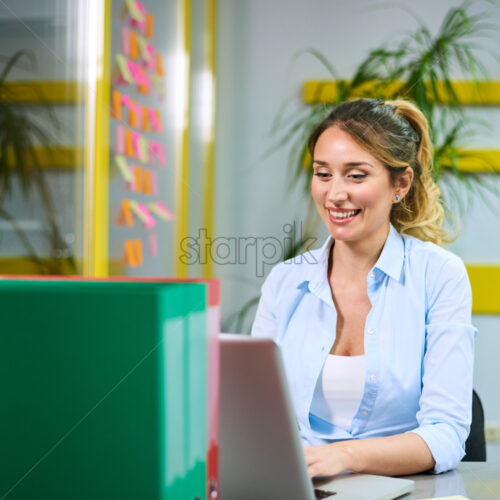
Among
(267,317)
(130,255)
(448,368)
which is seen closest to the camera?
(448,368)

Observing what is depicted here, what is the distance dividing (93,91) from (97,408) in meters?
1.17

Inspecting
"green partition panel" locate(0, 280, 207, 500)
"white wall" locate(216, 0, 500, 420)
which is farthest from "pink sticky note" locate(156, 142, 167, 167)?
"green partition panel" locate(0, 280, 207, 500)

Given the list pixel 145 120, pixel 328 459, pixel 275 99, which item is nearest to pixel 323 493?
pixel 328 459

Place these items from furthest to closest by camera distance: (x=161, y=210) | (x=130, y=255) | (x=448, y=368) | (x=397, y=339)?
(x=161, y=210), (x=130, y=255), (x=397, y=339), (x=448, y=368)

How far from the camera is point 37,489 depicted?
0.45 m

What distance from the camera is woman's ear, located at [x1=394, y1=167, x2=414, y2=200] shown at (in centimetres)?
138

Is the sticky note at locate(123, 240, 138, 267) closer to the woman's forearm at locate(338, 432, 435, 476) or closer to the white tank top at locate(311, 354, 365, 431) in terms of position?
the white tank top at locate(311, 354, 365, 431)

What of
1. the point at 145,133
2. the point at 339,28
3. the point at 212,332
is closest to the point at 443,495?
the point at 212,332

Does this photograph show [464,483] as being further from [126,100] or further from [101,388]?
[126,100]

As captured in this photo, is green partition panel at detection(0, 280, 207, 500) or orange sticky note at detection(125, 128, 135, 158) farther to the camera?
orange sticky note at detection(125, 128, 135, 158)

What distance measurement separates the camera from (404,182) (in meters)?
1.39

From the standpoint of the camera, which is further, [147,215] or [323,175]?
[147,215]

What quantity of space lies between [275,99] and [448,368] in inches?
70.2

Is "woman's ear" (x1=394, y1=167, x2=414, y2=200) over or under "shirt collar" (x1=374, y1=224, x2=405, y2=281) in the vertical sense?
over
